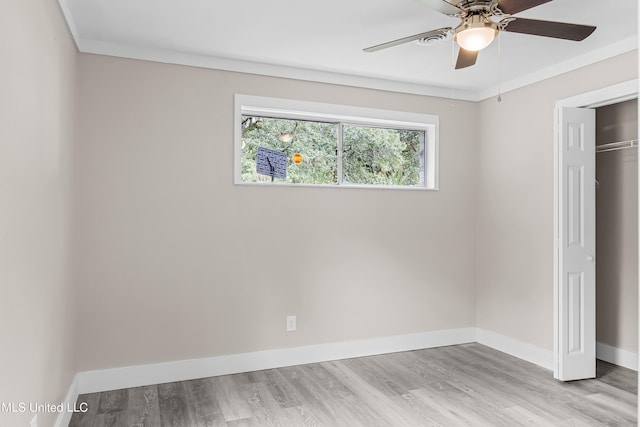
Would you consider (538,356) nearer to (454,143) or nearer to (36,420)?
(454,143)

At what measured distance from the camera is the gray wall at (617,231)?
3703 millimetres

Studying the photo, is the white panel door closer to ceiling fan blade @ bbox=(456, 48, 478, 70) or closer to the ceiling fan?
ceiling fan blade @ bbox=(456, 48, 478, 70)

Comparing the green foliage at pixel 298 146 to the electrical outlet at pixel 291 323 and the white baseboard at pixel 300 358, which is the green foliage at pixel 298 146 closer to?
the electrical outlet at pixel 291 323

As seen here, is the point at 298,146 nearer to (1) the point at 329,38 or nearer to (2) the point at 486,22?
(1) the point at 329,38

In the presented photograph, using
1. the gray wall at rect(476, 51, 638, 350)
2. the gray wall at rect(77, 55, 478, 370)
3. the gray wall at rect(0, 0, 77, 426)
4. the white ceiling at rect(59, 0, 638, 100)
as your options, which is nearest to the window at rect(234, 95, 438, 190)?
the gray wall at rect(77, 55, 478, 370)

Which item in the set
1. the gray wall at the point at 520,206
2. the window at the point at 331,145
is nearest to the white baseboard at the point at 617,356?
the gray wall at the point at 520,206

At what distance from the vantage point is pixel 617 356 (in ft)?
12.4

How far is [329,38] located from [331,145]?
1.16 meters

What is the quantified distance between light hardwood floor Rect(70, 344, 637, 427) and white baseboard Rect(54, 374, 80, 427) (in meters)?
0.06

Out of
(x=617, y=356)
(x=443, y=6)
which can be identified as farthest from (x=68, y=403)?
(x=617, y=356)

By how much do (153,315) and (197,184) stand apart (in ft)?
3.42

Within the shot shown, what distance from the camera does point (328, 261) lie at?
3947 millimetres

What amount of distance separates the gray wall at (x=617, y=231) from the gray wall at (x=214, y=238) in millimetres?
1354

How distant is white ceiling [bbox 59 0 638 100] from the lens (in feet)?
8.84
